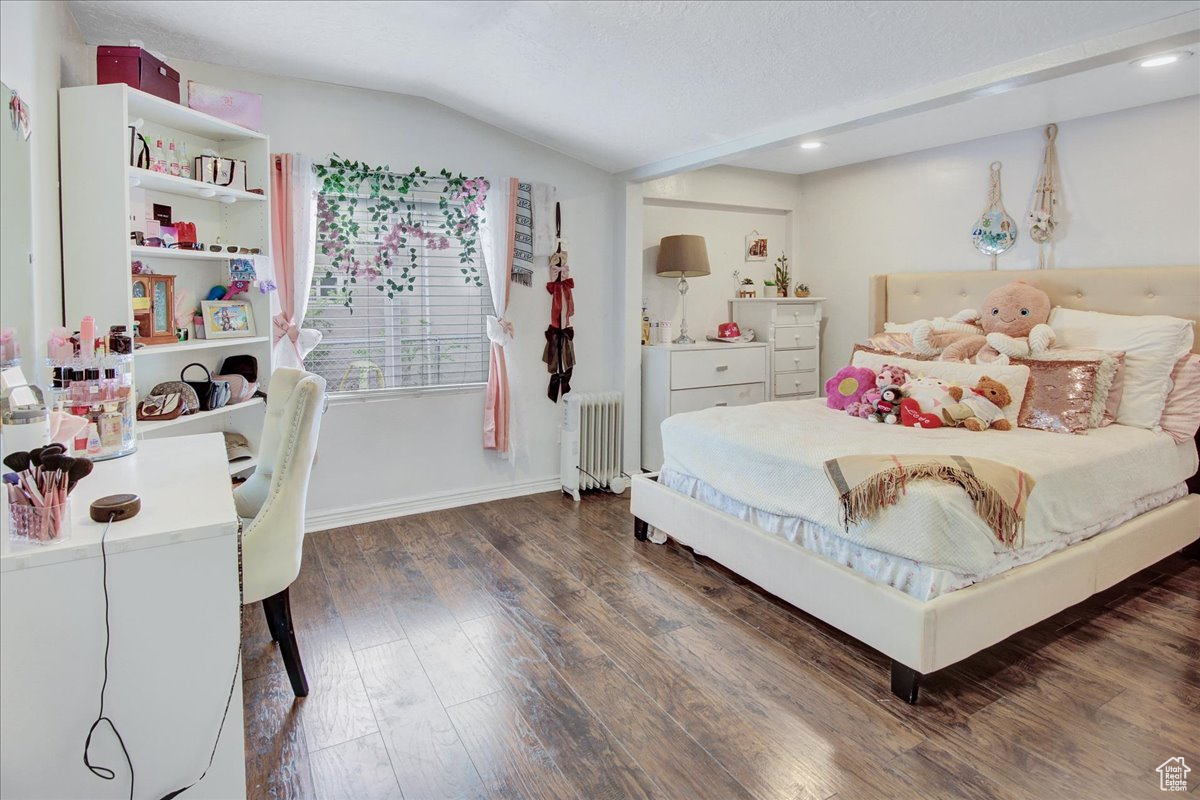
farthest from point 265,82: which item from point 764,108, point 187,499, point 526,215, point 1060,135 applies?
point 1060,135

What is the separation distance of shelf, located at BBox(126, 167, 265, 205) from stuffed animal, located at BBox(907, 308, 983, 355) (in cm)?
346

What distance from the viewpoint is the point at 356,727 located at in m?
2.04

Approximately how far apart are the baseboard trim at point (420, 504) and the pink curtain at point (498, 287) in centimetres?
32

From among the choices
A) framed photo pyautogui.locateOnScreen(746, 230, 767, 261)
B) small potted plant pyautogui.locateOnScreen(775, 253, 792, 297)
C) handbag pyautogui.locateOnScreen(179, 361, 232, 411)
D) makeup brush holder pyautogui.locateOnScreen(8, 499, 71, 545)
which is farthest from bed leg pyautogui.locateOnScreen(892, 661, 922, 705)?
framed photo pyautogui.locateOnScreen(746, 230, 767, 261)

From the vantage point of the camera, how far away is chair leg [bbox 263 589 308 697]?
217 centimetres

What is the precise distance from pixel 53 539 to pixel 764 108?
2.91 metres

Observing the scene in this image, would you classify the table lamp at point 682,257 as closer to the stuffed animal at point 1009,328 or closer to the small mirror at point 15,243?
the stuffed animal at point 1009,328

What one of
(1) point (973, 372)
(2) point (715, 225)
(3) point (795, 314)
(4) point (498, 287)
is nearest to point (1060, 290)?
(1) point (973, 372)

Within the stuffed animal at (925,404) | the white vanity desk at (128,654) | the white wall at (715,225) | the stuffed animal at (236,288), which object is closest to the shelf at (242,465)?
the stuffed animal at (236,288)

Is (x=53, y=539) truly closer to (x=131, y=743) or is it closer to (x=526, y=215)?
(x=131, y=743)

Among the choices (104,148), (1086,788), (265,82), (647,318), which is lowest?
(1086,788)

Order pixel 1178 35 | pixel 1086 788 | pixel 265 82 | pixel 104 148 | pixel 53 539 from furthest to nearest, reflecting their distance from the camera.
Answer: pixel 265 82 → pixel 104 148 → pixel 1178 35 → pixel 1086 788 → pixel 53 539

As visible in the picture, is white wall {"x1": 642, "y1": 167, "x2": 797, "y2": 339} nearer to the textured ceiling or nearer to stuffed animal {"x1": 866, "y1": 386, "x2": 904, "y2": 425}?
the textured ceiling

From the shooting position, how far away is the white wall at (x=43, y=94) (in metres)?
1.80
